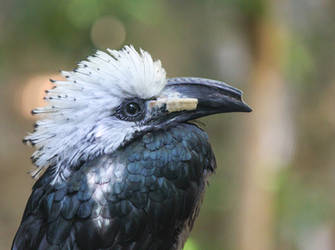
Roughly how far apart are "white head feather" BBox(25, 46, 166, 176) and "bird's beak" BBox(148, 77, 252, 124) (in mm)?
93

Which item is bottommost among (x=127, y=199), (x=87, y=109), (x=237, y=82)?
(x=127, y=199)

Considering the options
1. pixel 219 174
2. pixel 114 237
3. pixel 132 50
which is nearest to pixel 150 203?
pixel 114 237

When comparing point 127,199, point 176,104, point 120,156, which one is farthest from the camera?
point 176,104

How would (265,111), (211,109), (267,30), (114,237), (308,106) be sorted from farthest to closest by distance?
A: (308,106) < (265,111) < (267,30) < (211,109) < (114,237)

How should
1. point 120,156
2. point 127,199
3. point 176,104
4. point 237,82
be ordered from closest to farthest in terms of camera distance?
point 127,199, point 120,156, point 176,104, point 237,82

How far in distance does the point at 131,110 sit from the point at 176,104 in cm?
25

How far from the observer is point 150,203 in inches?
95.5

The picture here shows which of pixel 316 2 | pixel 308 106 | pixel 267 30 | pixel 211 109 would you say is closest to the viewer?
pixel 211 109

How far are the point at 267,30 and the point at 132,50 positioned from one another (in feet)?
12.8

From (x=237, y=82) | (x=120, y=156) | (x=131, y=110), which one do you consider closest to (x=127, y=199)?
(x=120, y=156)

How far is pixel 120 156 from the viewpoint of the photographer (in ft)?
8.26

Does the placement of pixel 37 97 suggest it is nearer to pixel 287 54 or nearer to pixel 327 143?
pixel 287 54

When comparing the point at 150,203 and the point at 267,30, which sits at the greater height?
the point at 267,30

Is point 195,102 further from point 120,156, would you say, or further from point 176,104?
point 120,156
